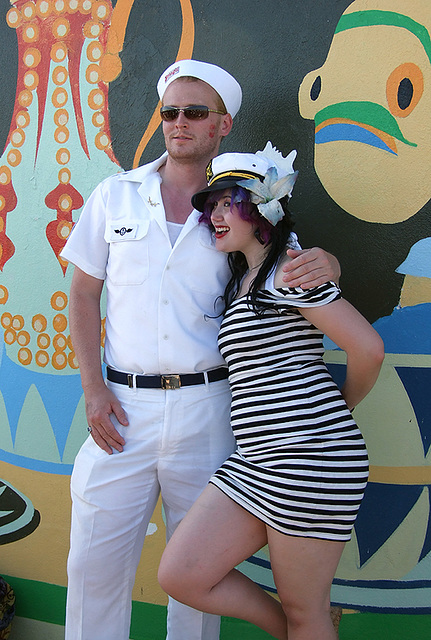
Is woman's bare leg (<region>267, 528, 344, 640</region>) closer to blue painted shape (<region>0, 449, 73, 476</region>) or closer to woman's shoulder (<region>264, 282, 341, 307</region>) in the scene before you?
woman's shoulder (<region>264, 282, 341, 307</region>)

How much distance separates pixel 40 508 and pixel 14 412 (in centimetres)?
57

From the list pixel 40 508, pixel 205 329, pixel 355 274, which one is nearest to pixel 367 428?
pixel 355 274

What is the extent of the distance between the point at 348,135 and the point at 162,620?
8.84 feet

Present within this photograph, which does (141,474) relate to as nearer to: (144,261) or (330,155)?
(144,261)

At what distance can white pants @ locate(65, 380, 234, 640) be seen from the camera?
229cm

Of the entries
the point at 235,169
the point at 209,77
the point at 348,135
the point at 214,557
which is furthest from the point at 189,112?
the point at 214,557

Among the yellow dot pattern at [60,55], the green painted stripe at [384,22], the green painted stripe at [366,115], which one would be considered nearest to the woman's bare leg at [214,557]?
the green painted stripe at [366,115]

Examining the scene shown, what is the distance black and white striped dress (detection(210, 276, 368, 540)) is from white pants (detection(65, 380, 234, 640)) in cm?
19

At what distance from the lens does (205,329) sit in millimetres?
2377

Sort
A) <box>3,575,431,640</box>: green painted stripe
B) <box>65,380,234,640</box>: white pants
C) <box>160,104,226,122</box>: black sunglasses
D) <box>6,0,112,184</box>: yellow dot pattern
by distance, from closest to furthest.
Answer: <box>65,380,234,640</box>: white pants
<box>160,104,226,122</box>: black sunglasses
<box>3,575,431,640</box>: green painted stripe
<box>6,0,112,184</box>: yellow dot pattern

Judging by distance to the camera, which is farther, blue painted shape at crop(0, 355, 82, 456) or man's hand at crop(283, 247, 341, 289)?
blue painted shape at crop(0, 355, 82, 456)

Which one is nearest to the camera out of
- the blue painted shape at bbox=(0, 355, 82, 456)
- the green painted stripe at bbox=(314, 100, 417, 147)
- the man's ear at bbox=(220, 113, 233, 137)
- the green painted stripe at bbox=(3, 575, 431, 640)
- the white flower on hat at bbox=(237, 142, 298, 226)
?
the white flower on hat at bbox=(237, 142, 298, 226)

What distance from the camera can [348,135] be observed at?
9.13 feet

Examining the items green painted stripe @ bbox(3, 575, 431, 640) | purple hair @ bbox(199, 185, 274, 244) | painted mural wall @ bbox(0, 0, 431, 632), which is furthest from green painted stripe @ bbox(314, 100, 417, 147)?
green painted stripe @ bbox(3, 575, 431, 640)
